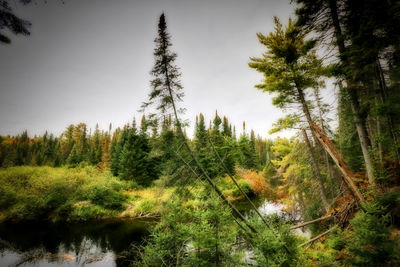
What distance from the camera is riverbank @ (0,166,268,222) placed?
49.6 ft

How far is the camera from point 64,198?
1667 centimetres

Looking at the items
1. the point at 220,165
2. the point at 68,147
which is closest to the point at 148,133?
the point at 220,165

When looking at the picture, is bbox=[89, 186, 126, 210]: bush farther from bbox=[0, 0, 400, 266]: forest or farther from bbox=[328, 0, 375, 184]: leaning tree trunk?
bbox=[328, 0, 375, 184]: leaning tree trunk

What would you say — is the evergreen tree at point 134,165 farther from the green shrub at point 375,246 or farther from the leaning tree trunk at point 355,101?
the green shrub at point 375,246

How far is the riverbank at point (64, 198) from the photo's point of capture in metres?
15.1

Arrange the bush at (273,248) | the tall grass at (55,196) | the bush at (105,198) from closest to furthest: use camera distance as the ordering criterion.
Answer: the bush at (273,248) → the tall grass at (55,196) → the bush at (105,198)

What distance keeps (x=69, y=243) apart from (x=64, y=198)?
715 cm

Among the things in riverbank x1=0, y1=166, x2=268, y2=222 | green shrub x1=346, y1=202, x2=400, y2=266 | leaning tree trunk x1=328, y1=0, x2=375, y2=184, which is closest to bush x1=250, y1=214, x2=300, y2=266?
green shrub x1=346, y1=202, x2=400, y2=266

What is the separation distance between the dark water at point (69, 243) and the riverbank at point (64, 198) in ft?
3.45

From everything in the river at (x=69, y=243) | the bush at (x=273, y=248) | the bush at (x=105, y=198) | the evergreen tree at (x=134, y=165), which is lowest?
the river at (x=69, y=243)

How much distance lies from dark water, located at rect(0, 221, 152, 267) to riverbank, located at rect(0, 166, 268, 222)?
3.45 ft

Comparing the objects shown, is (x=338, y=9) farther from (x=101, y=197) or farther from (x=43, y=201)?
(x=43, y=201)

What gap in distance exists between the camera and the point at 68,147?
2020 inches

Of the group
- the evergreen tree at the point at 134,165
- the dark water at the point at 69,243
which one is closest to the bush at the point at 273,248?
the dark water at the point at 69,243
